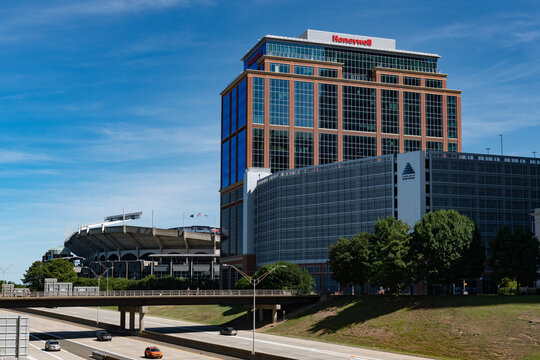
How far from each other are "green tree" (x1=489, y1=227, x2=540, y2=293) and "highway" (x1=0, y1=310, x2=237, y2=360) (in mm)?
54593

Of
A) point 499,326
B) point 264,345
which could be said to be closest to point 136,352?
point 264,345

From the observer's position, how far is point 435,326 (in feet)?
322

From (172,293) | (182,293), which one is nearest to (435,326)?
(172,293)

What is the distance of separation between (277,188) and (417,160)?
160 feet

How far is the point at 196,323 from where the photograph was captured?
497ft

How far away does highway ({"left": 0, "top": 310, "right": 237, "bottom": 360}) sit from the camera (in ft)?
287

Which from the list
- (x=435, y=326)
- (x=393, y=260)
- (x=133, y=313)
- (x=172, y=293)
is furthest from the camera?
(x=133, y=313)

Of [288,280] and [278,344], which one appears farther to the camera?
[288,280]

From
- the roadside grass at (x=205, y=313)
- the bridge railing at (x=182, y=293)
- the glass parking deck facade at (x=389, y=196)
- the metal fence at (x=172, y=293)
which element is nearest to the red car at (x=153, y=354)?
the metal fence at (x=172, y=293)

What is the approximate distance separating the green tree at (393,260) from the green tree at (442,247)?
2.29m

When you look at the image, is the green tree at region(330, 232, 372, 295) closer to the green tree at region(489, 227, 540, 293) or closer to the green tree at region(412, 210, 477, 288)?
the green tree at region(412, 210, 477, 288)

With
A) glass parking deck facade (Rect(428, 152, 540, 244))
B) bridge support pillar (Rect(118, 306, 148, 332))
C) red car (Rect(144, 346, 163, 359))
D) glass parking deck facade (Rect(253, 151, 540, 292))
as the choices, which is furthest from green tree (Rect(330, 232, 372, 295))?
red car (Rect(144, 346, 163, 359))

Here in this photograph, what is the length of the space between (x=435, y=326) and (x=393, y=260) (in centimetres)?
1906

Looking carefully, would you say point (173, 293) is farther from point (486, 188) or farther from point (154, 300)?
point (486, 188)
